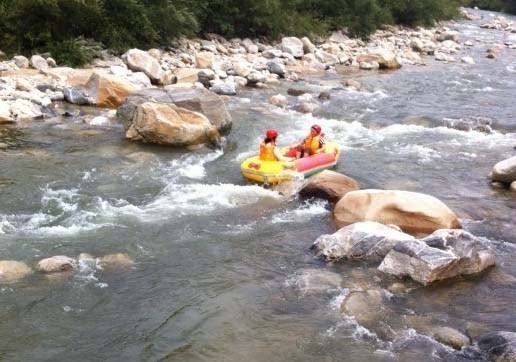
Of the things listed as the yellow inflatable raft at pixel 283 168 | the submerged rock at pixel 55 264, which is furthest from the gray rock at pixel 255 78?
the submerged rock at pixel 55 264

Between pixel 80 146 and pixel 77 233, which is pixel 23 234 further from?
pixel 80 146

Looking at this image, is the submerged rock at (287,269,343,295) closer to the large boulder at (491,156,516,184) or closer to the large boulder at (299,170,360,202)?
the large boulder at (299,170,360,202)

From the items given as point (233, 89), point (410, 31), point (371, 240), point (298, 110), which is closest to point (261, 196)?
point (371, 240)

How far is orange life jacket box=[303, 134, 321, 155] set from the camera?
11438 millimetres

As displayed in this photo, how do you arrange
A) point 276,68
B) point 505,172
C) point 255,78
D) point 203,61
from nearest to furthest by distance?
point 505,172
point 255,78
point 203,61
point 276,68

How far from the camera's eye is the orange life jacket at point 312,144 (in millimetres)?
11438

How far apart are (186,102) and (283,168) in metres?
3.38

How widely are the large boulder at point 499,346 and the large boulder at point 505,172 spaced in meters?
5.47

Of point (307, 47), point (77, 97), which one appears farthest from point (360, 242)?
point (307, 47)

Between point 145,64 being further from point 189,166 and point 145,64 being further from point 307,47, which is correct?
point 307,47

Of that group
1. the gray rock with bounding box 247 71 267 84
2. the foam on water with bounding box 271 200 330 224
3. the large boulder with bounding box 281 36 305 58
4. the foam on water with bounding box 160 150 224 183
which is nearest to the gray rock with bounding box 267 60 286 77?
the gray rock with bounding box 247 71 267 84

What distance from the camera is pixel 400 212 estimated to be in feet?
28.6

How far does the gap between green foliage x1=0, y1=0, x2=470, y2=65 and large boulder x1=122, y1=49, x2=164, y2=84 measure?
3.93 feet

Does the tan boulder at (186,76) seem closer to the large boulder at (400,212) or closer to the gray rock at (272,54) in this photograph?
the gray rock at (272,54)
